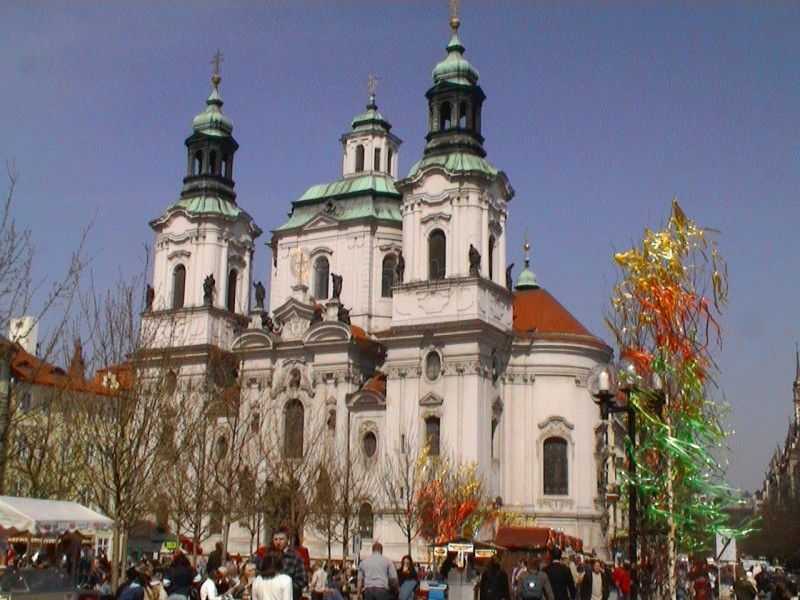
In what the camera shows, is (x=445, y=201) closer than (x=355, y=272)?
Yes

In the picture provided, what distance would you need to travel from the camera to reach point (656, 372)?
2106 centimetres

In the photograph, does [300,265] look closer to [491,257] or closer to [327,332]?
[327,332]

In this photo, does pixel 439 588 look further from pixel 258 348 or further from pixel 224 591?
pixel 258 348

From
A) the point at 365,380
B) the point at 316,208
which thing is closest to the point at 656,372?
the point at 365,380

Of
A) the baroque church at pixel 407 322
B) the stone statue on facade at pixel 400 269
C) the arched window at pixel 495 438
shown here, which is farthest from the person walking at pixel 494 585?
the stone statue on facade at pixel 400 269

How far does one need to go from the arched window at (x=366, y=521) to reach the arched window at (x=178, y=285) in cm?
1815

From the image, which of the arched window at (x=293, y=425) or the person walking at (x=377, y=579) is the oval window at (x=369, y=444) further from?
the person walking at (x=377, y=579)

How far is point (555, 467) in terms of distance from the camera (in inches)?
2224

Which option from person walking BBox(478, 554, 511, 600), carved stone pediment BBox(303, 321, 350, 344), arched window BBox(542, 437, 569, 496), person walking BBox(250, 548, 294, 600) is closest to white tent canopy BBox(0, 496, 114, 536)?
person walking BBox(250, 548, 294, 600)

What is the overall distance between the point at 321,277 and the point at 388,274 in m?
4.27

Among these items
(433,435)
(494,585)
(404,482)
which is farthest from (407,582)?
(433,435)

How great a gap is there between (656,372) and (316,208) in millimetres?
48349

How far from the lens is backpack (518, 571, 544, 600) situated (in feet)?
57.0

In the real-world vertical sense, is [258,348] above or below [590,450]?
above
